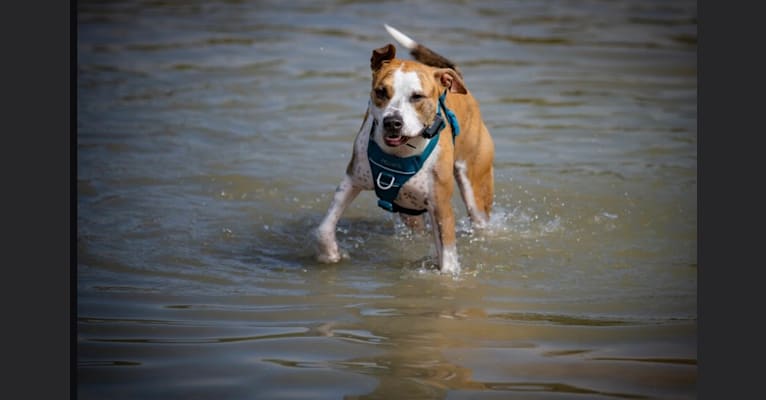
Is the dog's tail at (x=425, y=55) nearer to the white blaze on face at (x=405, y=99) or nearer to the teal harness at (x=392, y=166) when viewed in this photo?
the teal harness at (x=392, y=166)

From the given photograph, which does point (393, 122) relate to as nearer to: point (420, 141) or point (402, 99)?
point (402, 99)

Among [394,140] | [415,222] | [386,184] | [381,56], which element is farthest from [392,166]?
[415,222]

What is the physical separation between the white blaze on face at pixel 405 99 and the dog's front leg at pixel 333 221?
717 mm

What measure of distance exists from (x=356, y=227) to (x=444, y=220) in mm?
1441

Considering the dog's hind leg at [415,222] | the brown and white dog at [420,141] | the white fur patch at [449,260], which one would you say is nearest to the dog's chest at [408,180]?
the brown and white dog at [420,141]

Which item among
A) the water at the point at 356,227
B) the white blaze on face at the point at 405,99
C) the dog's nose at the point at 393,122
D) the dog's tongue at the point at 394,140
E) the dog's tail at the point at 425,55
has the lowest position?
the water at the point at 356,227

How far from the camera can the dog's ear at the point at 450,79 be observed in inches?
224

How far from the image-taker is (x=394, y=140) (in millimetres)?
5438

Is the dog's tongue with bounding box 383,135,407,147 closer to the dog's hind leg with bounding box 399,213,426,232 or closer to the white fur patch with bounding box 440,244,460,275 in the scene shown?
the white fur patch with bounding box 440,244,460,275

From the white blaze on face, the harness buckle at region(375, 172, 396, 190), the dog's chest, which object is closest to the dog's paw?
the dog's chest

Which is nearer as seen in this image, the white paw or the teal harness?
the teal harness

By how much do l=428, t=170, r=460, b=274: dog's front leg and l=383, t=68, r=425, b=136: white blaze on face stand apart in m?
0.56

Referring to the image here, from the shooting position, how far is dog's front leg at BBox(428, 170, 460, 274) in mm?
5902

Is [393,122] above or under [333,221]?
above
